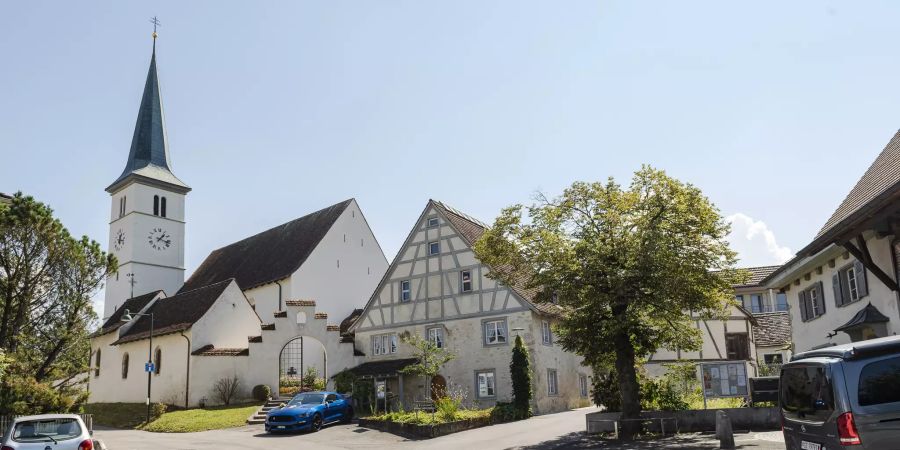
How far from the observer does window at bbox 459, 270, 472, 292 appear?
33219mm

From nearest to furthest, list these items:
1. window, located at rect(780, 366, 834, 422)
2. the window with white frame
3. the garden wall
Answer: window, located at rect(780, 366, 834, 422)
the garden wall
the window with white frame

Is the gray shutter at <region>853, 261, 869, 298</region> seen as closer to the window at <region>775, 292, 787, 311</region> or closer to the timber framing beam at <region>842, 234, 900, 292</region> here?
the timber framing beam at <region>842, 234, 900, 292</region>

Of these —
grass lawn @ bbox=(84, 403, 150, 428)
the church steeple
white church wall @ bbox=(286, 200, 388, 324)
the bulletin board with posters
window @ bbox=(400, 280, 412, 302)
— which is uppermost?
the church steeple

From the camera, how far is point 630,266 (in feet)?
61.0

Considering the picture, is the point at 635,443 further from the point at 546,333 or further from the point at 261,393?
the point at 261,393

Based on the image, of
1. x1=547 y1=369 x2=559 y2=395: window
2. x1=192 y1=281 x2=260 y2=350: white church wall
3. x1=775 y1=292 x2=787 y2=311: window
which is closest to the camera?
x1=547 y1=369 x2=559 y2=395: window

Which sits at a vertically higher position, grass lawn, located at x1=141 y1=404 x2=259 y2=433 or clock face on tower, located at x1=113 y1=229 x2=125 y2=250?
clock face on tower, located at x1=113 y1=229 x2=125 y2=250

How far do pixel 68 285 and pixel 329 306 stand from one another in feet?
59.8

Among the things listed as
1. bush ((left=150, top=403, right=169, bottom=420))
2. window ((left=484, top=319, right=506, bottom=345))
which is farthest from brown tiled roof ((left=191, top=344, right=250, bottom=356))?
window ((left=484, top=319, right=506, bottom=345))

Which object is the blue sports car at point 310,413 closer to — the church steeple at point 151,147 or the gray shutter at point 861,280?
the gray shutter at point 861,280

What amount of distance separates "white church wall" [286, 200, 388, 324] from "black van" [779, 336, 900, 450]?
117ft

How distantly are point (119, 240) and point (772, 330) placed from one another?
1839 inches

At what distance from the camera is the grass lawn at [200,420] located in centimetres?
2833

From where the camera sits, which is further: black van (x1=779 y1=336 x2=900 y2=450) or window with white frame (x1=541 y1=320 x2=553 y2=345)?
window with white frame (x1=541 y1=320 x2=553 y2=345)
